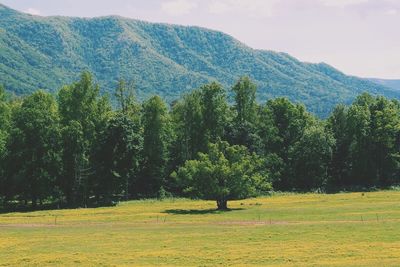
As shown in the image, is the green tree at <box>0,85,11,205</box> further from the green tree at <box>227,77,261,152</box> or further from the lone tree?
the green tree at <box>227,77,261,152</box>

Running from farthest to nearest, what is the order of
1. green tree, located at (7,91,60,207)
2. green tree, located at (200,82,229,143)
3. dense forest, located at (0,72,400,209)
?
green tree, located at (200,82,229,143) < green tree, located at (7,91,60,207) < dense forest, located at (0,72,400,209)

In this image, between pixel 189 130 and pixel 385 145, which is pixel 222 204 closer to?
pixel 189 130

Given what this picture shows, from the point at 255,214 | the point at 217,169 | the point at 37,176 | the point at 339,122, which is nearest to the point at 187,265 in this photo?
the point at 255,214

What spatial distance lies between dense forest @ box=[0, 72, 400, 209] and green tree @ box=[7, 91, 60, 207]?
194 mm

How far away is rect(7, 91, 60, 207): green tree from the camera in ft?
309

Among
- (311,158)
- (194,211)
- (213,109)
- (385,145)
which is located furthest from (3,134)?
(385,145)

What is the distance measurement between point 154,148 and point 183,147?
10382mm

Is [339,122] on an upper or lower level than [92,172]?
upper

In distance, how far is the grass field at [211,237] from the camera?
39.6m

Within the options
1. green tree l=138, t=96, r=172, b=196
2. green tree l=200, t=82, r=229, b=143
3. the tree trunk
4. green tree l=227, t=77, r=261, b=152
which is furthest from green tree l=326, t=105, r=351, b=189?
the tree trunk

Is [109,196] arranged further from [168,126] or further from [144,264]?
[144,264]

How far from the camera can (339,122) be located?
136500mm

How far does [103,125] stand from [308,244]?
68743mm

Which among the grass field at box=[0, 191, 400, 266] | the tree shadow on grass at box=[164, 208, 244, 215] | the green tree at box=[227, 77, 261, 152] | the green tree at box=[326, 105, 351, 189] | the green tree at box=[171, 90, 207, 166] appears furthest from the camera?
the green tree at box=[326, 105, 351, 189]
